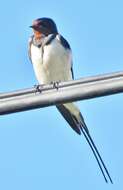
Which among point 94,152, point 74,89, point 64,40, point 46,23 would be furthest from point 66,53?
point 74,89

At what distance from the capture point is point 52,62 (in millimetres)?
3521

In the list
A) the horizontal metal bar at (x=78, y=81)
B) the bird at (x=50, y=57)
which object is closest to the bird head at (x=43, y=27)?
the bird at (x=50, y=57)

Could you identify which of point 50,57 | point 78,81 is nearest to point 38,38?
point 50,57

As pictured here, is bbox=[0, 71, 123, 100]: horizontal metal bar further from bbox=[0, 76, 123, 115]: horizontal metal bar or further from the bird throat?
the bird throat

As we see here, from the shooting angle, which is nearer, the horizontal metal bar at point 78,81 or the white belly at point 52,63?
the horizontal metal bar at point 78,81

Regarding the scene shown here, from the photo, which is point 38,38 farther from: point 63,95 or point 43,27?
point 63,95

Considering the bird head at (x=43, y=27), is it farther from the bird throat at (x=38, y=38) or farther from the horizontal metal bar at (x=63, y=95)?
the horizontal metal bar at (x=63, y=95)

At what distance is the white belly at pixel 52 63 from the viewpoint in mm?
3488

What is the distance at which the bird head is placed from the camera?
3687mm

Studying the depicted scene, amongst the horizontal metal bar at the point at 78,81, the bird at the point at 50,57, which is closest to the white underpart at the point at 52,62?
the bird at the point at 50,57

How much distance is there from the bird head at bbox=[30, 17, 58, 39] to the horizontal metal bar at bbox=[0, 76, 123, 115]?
1.99 meters

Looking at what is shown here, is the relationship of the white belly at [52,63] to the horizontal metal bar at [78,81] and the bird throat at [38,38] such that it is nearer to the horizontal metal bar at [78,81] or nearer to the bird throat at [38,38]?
the bird throat at [38,38]

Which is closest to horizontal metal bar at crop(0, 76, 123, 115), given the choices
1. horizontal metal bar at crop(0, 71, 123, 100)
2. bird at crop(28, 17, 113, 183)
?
horizontal metal bar at crop(0, 71, 123, 100)

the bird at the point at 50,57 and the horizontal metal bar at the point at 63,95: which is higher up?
the horizontal metal bar at the point at 63,95
